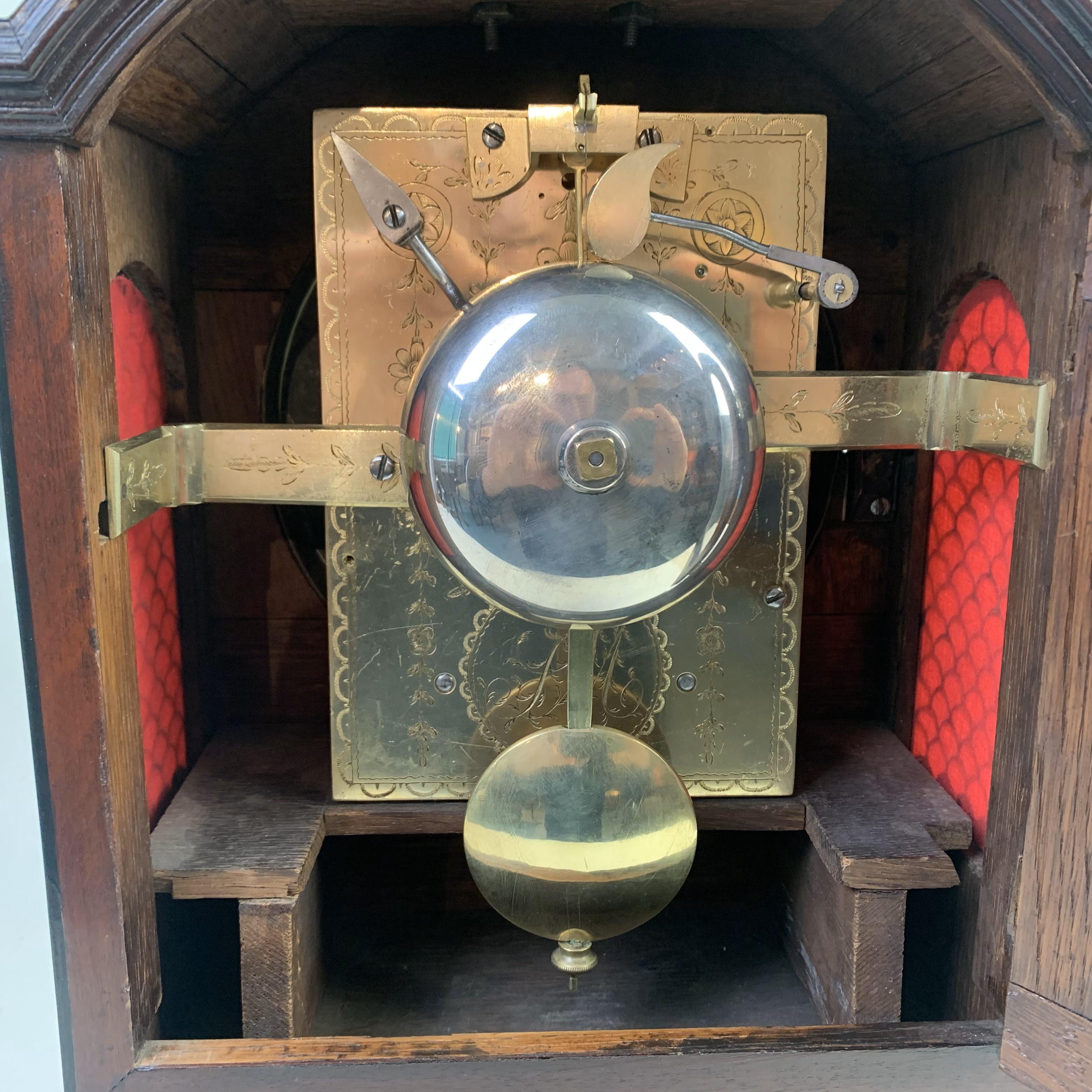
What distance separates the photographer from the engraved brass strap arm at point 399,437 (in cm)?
83

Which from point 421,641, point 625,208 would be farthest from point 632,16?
point 421,641

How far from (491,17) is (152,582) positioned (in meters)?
0.64

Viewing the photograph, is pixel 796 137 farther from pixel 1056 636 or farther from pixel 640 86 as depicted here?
pixel 1056 636

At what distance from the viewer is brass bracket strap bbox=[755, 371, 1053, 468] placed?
845 millimetres

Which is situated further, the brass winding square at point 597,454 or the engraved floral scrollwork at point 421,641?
the engraved floral scrollwork at point 421,641

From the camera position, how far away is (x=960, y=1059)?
0.77 m

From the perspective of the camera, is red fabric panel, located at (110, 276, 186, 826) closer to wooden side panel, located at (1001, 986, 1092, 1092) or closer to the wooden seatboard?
the wooden seatboard

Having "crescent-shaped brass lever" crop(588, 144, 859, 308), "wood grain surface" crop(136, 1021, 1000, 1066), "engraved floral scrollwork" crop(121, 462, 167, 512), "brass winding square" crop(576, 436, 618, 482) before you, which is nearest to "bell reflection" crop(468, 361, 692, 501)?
"brass winding square" crop(576, 436, 618, 482)

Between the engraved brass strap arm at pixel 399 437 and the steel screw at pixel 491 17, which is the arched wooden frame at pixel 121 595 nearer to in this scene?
the engraved brass strap arm at pixel 399 437

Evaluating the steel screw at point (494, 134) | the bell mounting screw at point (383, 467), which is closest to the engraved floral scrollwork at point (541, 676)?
the bell mounting screw at point (383, 467)

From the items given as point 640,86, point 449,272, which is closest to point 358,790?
point 449,272

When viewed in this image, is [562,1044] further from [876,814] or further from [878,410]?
[878,410]

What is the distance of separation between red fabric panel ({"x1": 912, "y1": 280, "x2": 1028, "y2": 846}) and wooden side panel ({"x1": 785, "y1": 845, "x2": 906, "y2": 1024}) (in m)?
0.13

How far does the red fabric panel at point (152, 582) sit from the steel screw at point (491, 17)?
0.42 meters
